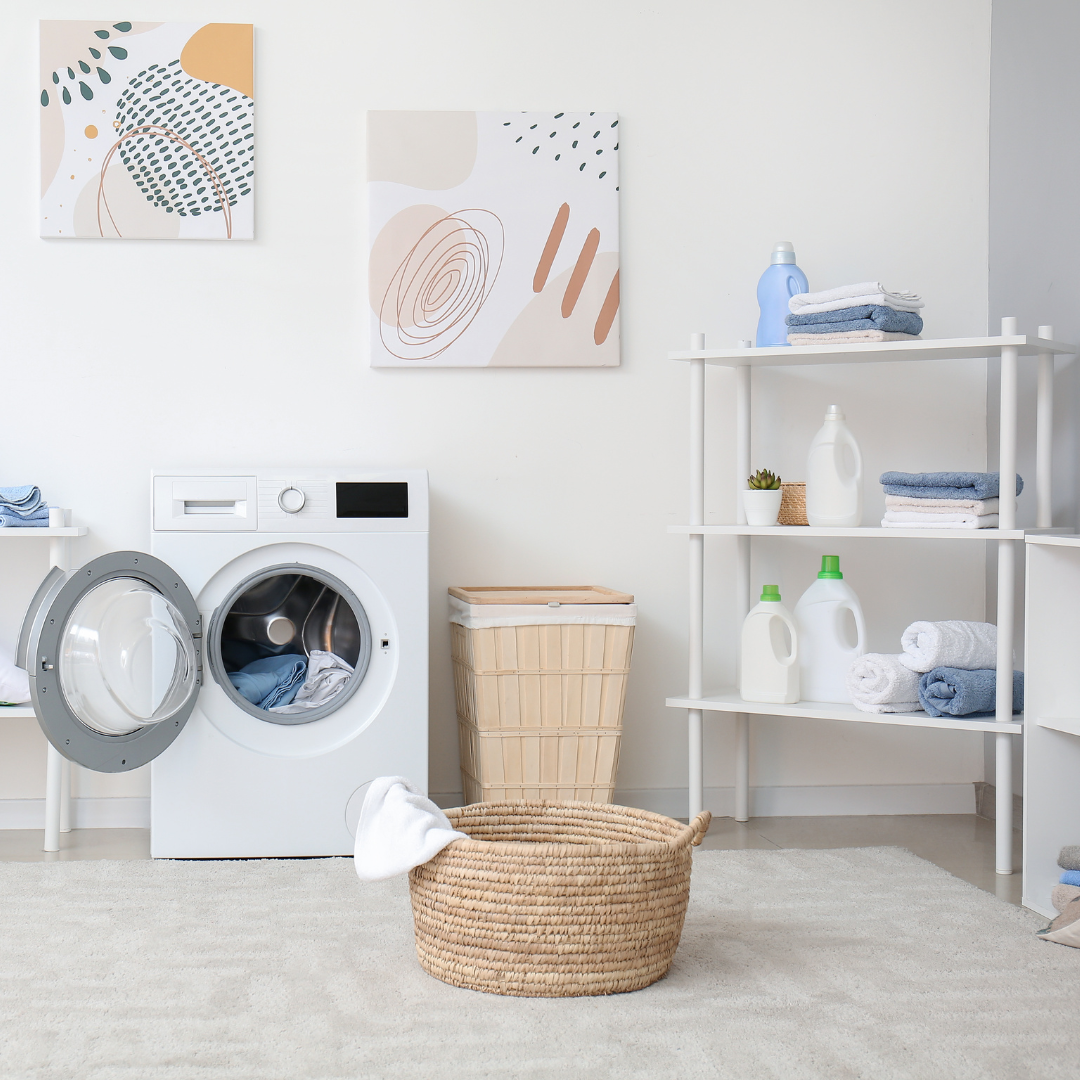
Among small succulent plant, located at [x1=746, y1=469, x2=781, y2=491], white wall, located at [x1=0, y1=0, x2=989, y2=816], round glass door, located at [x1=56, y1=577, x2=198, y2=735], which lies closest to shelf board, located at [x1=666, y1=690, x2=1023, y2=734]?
white wall, located at [x1=0, y1=0, x2=989, y2=816]

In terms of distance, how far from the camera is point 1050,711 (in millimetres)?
2086

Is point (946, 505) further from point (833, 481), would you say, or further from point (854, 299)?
point (854, 299)

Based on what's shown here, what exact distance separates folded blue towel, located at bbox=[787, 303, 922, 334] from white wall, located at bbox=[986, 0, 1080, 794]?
1.20 feet

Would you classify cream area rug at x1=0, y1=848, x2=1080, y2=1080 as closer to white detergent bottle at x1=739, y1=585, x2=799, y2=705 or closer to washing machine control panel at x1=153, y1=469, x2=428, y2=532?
white detergent bottle at x1=739, y1=585, x2=799, y2=705

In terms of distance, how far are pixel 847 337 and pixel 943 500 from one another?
414 mm

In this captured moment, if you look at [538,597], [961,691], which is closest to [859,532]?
[961,691]

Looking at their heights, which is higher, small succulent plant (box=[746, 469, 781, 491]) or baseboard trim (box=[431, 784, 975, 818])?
small succulent plant (box=[746, 469, 781, 491])

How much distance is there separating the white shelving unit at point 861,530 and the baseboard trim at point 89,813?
1323 mm

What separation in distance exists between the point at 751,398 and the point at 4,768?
2.08 m

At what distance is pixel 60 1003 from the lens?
1.58 metres

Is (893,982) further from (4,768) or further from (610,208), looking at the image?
(4,768)

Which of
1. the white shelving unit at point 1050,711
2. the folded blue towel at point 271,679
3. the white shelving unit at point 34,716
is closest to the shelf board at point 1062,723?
the white shelving unit at point 1050,711

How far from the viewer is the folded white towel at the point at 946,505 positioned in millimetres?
2342

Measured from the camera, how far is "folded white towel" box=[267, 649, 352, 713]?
2.44m
